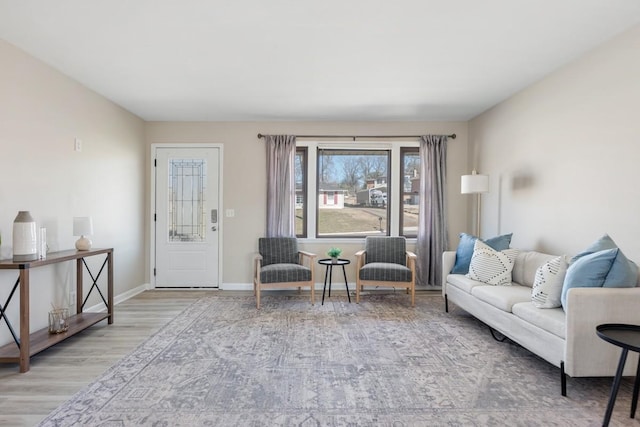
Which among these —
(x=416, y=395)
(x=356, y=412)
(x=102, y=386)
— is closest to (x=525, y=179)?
(x=416, y=395)

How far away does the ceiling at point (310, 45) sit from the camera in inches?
91.4

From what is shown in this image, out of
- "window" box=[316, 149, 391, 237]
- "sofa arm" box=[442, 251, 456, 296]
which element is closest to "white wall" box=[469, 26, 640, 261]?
"sofa arm" box=[442, 251, 456, 296]

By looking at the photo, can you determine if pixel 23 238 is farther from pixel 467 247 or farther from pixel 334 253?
pixel 467 247

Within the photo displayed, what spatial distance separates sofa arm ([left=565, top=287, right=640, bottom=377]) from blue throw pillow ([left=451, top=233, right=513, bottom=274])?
1.68 m

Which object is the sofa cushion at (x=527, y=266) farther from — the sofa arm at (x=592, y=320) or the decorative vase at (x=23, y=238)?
the decorative vase at (x=23, y=238)

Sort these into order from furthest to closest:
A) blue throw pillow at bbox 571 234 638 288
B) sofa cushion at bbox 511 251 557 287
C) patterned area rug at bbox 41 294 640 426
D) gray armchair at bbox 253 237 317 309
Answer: gray armchair at bbox 253 237 317 309
sofa cushion at bbox 511 251 557 287
blue throw pillow at bbox 571 234 638 288
patterned area rug at bbox 41 294 640 426

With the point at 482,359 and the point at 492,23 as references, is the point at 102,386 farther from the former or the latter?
the point at 492,23

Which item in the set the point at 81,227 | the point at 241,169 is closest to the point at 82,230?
the point at 81,227

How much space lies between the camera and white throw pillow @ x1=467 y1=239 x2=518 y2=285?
3445 mm

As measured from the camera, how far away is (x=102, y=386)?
233 centimetres

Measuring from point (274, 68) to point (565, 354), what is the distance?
3119mm

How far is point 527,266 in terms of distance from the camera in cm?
342

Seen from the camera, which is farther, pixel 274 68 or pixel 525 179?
pixel 525 179

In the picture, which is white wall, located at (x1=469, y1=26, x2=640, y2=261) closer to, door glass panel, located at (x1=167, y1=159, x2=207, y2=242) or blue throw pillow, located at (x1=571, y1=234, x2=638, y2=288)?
blue throw pillow, located at (x1=571, y1=234, x2=638, y2=288)
